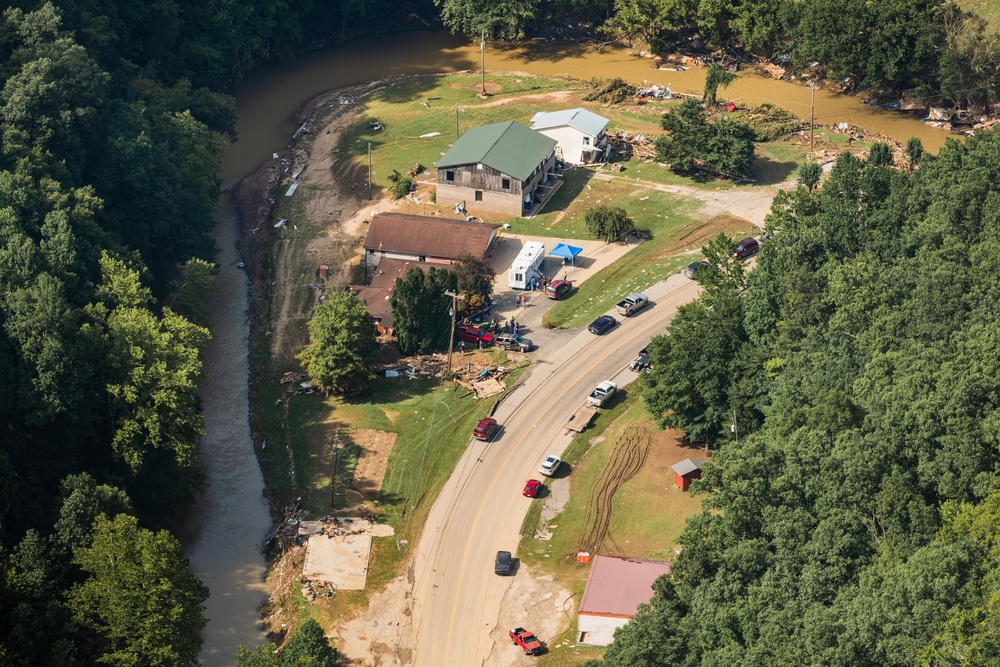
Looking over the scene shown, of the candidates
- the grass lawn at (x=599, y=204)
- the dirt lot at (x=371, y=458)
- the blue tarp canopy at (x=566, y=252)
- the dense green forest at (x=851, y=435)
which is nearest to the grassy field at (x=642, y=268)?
the grass lawn at (x=599, y=204)

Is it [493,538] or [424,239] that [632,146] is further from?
[493,538]

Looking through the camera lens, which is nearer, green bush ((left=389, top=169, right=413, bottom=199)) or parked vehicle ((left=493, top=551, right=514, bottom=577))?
parked vehicle ((left=493, top=551, right=514, bottom=577))

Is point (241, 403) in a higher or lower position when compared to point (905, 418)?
lower

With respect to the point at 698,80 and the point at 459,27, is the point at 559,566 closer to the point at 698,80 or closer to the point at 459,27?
the point at 698,80

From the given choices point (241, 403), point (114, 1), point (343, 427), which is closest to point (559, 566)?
point (343, 427)

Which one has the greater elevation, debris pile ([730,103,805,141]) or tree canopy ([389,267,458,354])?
debris pile ([730,103,805,141])

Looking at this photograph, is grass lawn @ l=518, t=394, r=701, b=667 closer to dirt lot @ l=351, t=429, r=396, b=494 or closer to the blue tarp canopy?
dirt lot @ l=351, t=429, r=396, b=494

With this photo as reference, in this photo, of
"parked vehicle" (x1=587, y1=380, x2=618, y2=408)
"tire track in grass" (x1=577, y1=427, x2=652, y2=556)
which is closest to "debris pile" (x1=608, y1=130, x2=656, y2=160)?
"parked vehicle" (x1=587, y1=380, x2=618, y2=408)
